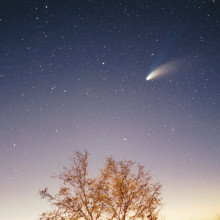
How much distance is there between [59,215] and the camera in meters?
15.2

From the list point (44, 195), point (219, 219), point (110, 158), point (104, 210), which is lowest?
point (219, 219)

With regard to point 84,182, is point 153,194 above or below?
below

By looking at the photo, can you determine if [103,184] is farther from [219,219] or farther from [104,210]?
[219,219]

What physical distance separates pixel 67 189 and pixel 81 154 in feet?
9.79

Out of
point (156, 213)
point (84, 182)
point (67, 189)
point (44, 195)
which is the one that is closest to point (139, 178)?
point (156, 213)

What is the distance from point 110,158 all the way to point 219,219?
14566mm

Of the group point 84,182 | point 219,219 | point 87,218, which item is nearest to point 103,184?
point 84,182

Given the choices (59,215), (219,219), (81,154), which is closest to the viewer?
(59,215)

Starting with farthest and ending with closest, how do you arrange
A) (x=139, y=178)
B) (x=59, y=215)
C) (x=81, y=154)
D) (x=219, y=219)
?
(x=219, y=219) < (x=81, y=154) < (x=139, y=178) < (x=59, y=215)

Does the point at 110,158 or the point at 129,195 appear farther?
the point at 110,158

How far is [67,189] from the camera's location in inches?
634

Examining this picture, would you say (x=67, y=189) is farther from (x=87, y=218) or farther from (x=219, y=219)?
(x=219, y=219)

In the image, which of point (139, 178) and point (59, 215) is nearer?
point (59, 215)

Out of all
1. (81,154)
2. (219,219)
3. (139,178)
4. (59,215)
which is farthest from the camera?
(219,219)
